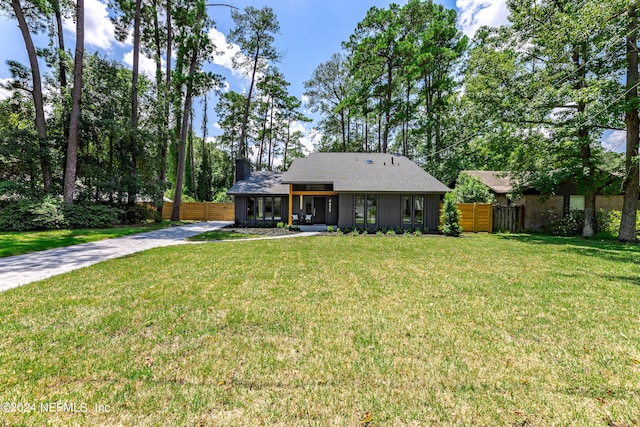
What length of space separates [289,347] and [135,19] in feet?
68.9

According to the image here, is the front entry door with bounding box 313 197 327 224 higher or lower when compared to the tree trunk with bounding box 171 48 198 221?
lower

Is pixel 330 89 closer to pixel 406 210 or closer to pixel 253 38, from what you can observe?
pixel 253 38

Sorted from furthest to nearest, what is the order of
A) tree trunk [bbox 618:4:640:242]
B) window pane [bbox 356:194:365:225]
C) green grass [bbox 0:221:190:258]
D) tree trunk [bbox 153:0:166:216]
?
tree trunk [bbox 153:0:166:216], window pane [bbox 356:194:365:225], tree trunk [bbox 618:4:640:242], green grass [bbox 0:221:190:258]

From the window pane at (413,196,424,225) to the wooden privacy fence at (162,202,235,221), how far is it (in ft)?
48.3

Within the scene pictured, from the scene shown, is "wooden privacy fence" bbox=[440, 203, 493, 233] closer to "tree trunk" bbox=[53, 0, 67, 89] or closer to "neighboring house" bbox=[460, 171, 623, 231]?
"neighboring house" bbox=[460, 171, 623, 231]

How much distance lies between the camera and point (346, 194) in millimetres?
14461

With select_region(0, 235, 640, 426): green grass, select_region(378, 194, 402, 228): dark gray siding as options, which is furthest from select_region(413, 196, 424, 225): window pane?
select_region(0, 235, 640, 426): green grass

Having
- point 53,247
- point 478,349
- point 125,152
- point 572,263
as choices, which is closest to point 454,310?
point 478,349

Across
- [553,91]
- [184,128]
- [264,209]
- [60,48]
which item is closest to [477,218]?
[553,91]

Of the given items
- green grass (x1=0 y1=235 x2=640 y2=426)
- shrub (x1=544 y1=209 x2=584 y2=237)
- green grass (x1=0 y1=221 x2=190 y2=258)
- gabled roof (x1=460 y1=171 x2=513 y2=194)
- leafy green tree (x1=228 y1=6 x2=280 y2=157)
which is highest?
leafy green tree (x1=228 y1=6 x2=280 y2=157)

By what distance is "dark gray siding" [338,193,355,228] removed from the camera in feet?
47.4

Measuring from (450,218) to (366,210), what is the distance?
171 inches

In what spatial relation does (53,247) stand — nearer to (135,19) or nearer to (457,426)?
(457,426)

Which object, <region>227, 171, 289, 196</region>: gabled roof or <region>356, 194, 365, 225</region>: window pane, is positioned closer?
<region>356, 194, 365, 225</region>: window pane
